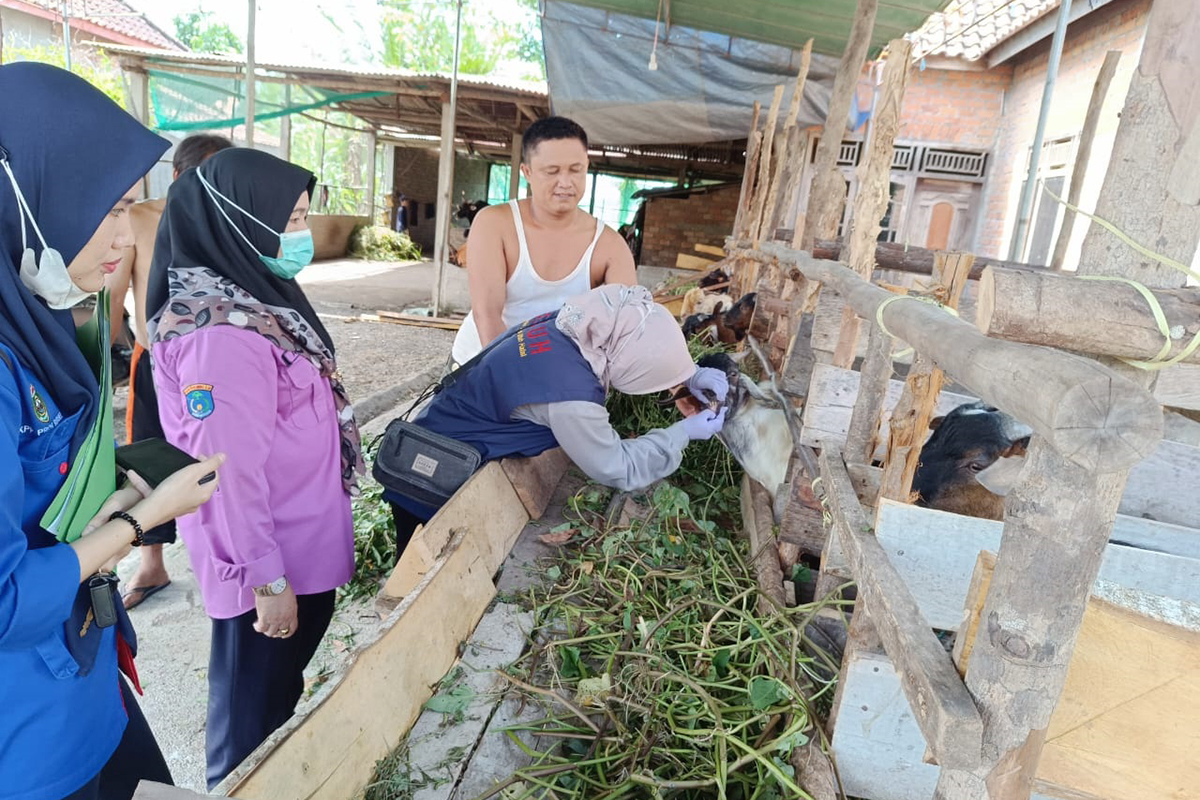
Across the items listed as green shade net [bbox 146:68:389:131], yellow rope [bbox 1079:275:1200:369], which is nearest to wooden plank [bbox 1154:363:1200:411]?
yellow rope [bbox 1079:275:1200:369]

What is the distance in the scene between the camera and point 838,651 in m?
1.87

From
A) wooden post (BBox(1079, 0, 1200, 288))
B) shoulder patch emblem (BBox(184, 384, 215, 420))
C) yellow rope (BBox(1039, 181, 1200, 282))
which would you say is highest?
wooden post (BBox(1079, 0, 1200, 288))

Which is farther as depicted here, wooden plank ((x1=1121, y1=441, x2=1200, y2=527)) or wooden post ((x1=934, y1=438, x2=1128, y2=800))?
wooden plank ((x1=1121, y1=441, x2=1200, y2=527))

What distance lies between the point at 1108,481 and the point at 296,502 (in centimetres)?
171

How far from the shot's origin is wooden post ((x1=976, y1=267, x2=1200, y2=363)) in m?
0.87

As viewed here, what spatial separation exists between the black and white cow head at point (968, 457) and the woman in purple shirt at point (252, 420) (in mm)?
1634

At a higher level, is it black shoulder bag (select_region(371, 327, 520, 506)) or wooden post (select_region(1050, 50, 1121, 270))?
wooden post (select_region(1050, 50, 1121, 270))

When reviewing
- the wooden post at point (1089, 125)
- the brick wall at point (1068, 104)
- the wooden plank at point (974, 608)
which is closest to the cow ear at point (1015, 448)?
the wooden plank at point (974, 608)

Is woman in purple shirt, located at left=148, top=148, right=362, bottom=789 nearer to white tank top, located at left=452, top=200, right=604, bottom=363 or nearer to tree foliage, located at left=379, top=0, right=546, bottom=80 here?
white tank top, located at left=452, top=200, right=604, bottom=363

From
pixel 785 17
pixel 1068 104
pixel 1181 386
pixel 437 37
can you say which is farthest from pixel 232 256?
pixel 437 37

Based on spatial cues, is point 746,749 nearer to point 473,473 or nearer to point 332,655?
point 473,473

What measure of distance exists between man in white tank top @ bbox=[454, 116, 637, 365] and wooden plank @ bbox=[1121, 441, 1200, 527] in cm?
194

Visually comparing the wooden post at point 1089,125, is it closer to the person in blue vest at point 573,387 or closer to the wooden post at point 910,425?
the person in blue vest at point 573,387

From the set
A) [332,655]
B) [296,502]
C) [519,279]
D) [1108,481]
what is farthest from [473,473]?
[1108,481]
